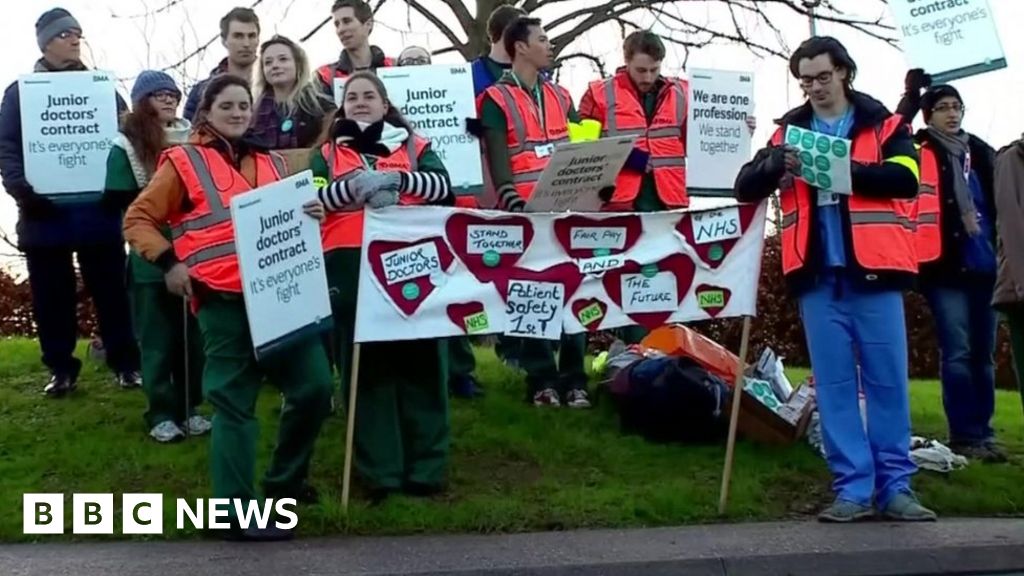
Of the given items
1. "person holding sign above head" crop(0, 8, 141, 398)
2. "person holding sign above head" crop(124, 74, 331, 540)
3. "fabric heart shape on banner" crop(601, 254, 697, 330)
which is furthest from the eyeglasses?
"person holding sign above head" crop(0, 8, 141, 398)

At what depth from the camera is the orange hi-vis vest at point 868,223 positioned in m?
7.40

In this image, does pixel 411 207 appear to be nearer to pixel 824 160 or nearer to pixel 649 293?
pixel 649 293

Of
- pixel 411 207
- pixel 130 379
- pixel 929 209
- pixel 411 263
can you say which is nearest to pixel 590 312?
pixel 411 263

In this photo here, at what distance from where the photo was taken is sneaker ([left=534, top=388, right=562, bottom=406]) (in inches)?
367

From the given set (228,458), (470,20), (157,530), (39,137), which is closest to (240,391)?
(228,458)

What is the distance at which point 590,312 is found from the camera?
26.1ft

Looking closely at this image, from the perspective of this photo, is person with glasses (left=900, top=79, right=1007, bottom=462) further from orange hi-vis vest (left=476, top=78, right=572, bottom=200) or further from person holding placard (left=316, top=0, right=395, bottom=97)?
person holding placard (left=316, top=0, right=395, bottom=97)

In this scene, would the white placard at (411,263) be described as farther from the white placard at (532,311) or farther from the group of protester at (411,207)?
the white placard at (532,311)

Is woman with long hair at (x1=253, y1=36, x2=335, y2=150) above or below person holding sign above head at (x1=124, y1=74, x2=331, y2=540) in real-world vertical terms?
above

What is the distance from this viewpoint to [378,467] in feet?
25.1

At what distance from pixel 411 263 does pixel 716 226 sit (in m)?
1.64

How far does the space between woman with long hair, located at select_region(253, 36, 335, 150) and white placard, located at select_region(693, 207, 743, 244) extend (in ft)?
7.39

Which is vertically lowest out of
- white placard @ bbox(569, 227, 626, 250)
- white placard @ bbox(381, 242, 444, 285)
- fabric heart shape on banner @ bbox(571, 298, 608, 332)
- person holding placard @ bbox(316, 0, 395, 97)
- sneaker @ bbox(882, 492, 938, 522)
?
sneaker @ bbox(882, 492, 938, 522)

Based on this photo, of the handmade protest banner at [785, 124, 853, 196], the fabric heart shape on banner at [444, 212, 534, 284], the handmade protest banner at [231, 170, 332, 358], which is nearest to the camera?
the handmade protest banner at [231, 170, 332, 358]
